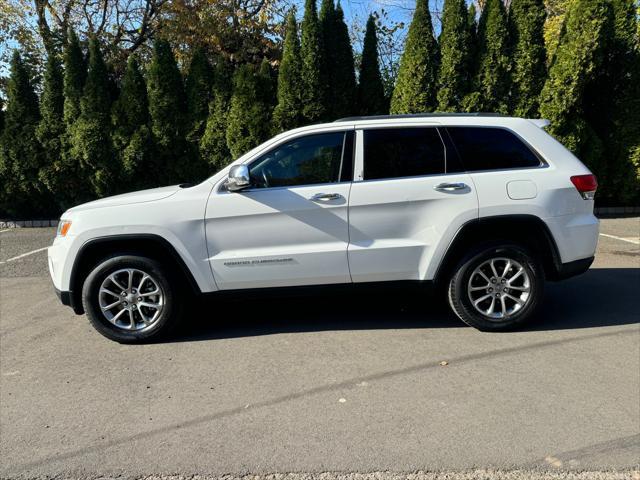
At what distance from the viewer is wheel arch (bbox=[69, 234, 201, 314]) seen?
13.8ft

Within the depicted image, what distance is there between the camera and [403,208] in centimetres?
421

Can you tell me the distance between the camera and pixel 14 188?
1117cm

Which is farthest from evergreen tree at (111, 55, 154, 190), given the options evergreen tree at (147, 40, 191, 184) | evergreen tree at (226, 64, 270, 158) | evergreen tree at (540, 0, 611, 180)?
evergreen tree at (540, 0, 611, 180)

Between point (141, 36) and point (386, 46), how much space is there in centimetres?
721

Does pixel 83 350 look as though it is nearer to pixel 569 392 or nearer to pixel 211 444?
pixel 211 444

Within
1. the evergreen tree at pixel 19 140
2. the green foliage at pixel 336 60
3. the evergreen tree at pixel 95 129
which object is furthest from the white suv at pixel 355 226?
the evergreen tree at pixel 19 140

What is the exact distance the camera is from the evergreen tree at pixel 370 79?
10789mm

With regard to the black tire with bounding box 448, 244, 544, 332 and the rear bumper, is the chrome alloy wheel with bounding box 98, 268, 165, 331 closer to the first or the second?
the black tire with bounding box 448, 244, 544, 332

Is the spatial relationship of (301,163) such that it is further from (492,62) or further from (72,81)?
(72,81)

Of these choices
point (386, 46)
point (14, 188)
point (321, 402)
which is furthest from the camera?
point (386, 46)

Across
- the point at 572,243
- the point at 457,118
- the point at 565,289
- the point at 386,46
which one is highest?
the point at 386,46

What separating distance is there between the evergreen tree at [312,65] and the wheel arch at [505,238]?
682 cm

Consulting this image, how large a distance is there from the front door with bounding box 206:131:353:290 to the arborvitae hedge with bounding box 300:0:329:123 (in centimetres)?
650

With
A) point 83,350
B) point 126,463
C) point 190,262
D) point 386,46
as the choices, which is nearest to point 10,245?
point 83,350
